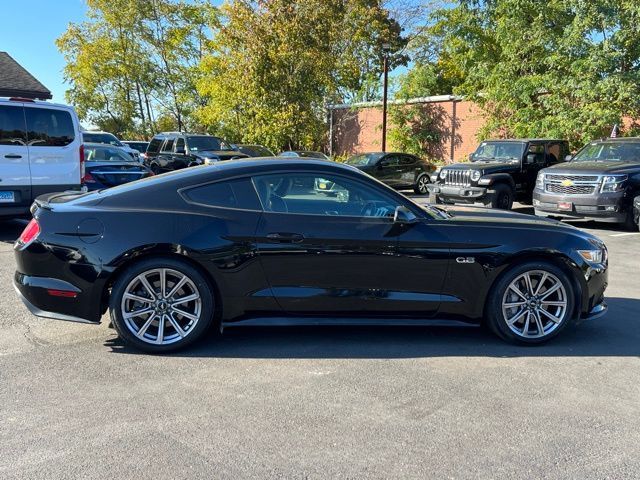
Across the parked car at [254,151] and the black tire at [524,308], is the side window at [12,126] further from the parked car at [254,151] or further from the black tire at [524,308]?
the parked car at [254,151]

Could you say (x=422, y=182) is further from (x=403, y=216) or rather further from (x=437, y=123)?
(x=403, y=216)

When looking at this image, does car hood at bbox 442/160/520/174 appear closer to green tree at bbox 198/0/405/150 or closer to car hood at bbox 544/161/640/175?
car hood at bbox 544/161/640/175

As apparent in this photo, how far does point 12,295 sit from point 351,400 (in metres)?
4.09

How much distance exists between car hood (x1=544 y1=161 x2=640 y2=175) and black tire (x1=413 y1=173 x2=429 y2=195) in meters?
Result: 6.83

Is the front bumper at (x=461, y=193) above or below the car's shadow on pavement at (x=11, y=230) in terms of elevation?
above

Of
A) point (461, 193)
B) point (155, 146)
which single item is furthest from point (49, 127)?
point (155, 146)

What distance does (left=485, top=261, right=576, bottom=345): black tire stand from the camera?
455cm

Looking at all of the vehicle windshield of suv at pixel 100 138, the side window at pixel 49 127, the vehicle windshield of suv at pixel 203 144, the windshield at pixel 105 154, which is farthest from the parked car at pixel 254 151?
the side window at pixel 49 127

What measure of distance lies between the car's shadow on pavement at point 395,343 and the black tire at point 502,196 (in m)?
7.89

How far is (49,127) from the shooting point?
339 inches

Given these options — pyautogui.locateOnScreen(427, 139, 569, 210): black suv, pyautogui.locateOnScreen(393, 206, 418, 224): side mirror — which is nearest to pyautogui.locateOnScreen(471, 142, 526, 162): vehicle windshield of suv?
pyautogui.locateOnScreen(427, 139, 569, 210): black suv

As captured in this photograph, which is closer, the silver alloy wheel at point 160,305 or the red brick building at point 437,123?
the silver alloy wheel at point 160,305

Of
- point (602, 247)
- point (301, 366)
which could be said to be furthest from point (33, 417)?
point (602, 247)

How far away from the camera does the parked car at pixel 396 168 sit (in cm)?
1797
